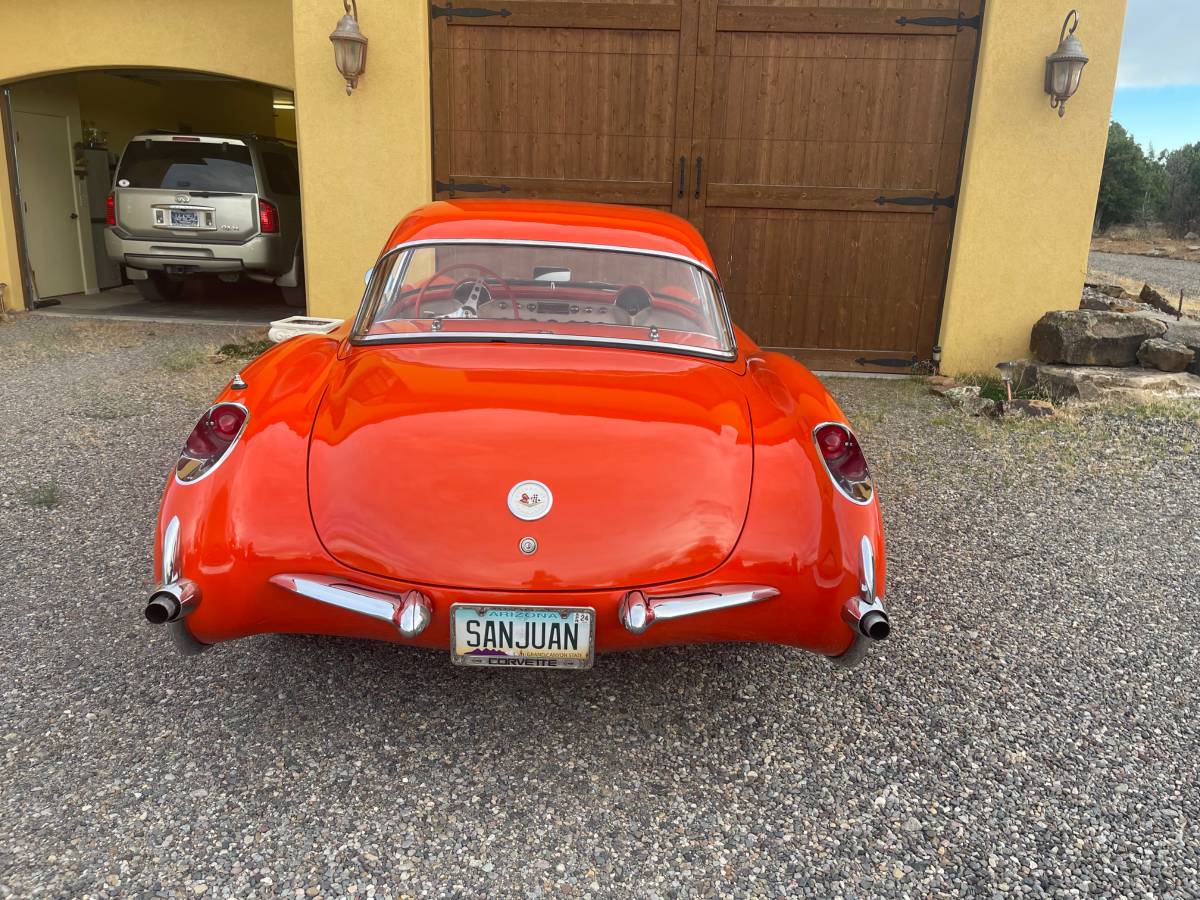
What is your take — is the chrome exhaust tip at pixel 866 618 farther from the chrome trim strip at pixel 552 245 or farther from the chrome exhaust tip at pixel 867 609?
the chrome trim strip at pixel 552 245

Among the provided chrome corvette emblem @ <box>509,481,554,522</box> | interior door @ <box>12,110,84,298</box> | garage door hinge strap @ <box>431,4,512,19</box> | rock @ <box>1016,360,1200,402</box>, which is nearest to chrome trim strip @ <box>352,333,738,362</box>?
chrome corvette emblem @ <box>509,481,554,522</box>

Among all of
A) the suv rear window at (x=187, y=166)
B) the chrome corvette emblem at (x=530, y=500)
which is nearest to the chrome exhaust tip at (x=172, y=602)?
the chrome corvette emblem at (x=530, y=500)

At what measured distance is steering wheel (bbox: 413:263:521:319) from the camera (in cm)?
333

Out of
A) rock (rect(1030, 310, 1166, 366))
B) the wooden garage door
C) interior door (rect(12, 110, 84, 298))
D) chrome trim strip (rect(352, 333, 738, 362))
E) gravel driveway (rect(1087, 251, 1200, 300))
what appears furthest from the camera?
gravel driveway (rect(1087, 251, 1200, 300))

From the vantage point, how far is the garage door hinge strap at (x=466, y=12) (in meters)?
7.46

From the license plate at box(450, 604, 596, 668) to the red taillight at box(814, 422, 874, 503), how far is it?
88cm

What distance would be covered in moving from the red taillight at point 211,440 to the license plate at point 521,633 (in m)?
0.90

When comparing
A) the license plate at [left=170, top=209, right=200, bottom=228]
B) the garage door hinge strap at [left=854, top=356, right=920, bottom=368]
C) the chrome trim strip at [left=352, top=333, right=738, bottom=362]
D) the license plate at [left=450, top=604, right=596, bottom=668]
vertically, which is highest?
the license plate at [left=170, top=209, right=200, bottom=228]

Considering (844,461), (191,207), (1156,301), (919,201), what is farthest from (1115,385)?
(191,207)

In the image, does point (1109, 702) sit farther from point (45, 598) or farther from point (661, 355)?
point (45, 598)

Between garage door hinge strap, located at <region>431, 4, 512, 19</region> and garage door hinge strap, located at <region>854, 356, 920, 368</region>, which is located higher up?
garage door hinge strap, located at <region>431, 4, 512, 19</region>

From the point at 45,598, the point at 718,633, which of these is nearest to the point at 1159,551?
the point at 718,633

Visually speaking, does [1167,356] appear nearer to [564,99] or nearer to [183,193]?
[564,99]

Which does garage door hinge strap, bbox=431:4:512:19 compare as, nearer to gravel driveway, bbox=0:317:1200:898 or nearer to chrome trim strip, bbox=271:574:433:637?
gravel driveway, bbox=0:317:1200:898
